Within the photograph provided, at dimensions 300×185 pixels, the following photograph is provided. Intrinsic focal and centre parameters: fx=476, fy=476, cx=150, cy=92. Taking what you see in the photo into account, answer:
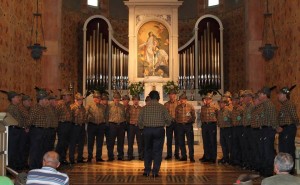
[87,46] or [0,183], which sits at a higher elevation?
[87,46]

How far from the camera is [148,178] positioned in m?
8.97

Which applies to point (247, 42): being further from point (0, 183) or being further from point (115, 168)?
point (0, 183)

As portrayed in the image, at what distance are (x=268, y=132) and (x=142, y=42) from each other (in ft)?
36.6

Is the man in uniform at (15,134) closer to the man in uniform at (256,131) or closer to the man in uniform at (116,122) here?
the man in uniform at (116,122)

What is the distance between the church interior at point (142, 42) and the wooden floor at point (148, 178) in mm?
200

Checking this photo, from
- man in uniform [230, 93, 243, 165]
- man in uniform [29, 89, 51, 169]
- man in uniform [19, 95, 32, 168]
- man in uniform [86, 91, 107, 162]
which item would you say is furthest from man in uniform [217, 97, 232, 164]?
man in uniform [19, 95, 32, 168]

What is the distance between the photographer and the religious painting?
19.3m

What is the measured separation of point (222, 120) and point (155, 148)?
3.02 metres

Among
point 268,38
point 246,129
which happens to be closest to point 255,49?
point 268,38

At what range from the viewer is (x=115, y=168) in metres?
10.6

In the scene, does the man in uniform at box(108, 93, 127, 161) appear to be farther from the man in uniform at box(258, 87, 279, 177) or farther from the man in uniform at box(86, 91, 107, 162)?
the man in uniform at box(258, 87, 279, 177)

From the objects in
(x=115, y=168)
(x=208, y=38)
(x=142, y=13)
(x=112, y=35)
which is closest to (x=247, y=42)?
(x=208, y=38)

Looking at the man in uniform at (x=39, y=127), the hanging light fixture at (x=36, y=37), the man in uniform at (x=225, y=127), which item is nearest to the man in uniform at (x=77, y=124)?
the man in uniform at (x=39, y=127)

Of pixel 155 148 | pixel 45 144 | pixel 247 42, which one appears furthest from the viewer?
pixel 247 42
